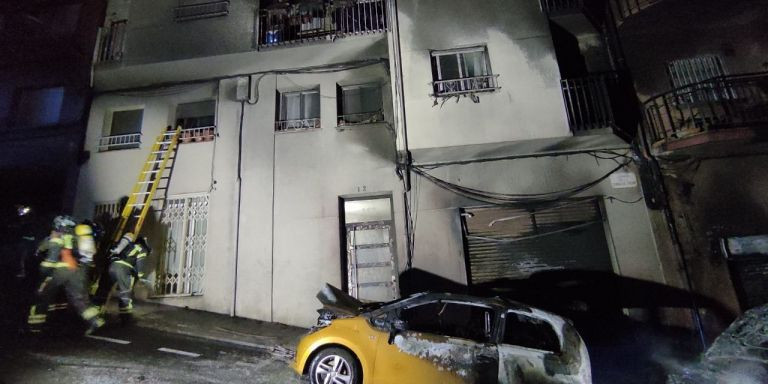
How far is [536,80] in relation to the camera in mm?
8039

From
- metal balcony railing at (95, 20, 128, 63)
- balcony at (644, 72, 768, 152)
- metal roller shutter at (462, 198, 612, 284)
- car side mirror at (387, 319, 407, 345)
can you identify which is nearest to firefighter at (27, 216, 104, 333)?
car side mirror at (387, 319, 407, 345)

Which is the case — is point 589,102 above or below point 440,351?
above

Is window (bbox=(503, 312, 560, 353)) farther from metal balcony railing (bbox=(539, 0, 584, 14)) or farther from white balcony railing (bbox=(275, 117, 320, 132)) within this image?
metal balcony railing (bbox=(539, 0, 584, 14))

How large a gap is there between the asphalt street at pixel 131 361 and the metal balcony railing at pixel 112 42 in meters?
7.76

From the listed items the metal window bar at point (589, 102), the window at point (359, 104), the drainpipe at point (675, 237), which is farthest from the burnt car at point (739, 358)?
the window at point (359, 104)

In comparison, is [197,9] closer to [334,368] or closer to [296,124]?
[296,124]

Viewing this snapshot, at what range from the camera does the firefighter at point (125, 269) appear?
7043 millimetres

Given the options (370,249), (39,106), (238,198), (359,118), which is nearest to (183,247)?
(238,198)

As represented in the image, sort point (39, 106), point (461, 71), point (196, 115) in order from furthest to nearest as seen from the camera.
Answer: point (39, 106) → point (196, 115) → point (461, 71)

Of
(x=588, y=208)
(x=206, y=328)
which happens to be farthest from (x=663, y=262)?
(x=206, y=328)

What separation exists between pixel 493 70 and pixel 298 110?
5073 millimetres

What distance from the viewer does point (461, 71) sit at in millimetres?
8484

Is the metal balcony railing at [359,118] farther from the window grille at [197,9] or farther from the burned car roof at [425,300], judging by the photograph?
the burned car roof at [425,300]

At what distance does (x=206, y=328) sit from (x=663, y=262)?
9.68 m
